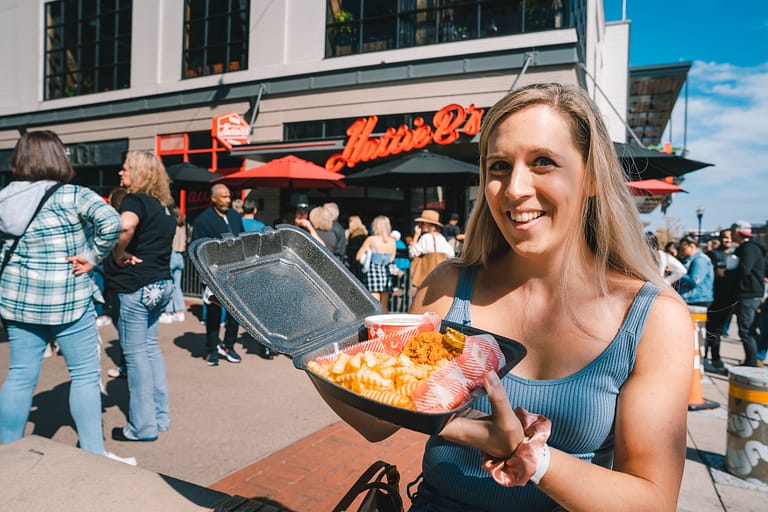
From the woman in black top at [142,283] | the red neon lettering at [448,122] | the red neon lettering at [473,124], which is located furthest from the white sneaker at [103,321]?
the red neon lettering at [473,124]

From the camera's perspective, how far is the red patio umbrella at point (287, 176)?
32.2 ft

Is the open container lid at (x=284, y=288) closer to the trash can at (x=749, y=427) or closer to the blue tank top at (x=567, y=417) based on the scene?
the blue tank top at (x=567, y=417)

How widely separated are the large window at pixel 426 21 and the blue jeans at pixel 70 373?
10921 mm

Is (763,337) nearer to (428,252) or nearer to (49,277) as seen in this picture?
(428,252)

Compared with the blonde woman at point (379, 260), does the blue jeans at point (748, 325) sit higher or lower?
lower

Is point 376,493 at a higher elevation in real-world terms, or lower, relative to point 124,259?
lower

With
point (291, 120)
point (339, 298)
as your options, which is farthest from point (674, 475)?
point (291, 120)

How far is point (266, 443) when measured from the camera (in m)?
4.06

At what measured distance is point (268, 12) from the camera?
13664 millimetres

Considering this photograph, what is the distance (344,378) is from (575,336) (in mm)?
802

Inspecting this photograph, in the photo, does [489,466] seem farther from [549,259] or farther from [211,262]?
[211,262]

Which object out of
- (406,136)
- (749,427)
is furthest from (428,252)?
(749,427)

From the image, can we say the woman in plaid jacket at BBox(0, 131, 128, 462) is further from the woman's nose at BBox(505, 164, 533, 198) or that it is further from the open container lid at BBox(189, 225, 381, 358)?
the woman's nose at BBox(505, 164, 533, 198)

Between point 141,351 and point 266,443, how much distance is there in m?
1.24
